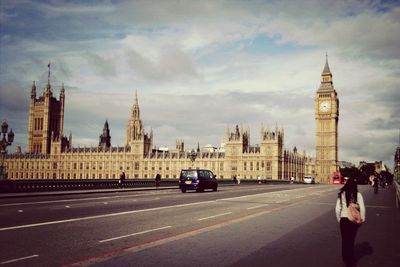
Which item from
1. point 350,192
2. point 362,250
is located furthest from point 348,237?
point 362,250

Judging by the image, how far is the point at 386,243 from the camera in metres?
11.6

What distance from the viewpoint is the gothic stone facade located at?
109312mm

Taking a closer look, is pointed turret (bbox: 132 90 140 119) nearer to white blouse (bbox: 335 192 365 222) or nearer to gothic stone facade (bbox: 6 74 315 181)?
gothic stone facade (bbox: 6 74 315 181)

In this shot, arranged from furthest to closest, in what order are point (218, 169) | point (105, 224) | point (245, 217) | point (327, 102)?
point (327, 102) → point (218, 169) → point (245, 217) → point (105, 224)

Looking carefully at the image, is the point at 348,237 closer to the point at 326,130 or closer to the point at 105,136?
the point at 326,130

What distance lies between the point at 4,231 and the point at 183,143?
136402 mm

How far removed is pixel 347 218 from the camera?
8258mm

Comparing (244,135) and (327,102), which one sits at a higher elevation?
(327,102)

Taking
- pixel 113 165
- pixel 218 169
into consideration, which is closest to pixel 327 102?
pixel 218 169

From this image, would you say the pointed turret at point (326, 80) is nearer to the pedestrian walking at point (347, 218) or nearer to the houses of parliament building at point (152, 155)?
the houses of parliament building at point (152, 155)

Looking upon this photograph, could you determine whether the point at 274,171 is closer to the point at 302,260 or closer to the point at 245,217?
the point at 245,217

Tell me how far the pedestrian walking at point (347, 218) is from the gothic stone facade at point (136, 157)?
8513 centimetres

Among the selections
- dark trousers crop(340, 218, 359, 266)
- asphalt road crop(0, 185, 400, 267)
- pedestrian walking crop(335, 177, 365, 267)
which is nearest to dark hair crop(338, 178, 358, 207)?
pedestrian walking crop(335, 177, 365, 267)

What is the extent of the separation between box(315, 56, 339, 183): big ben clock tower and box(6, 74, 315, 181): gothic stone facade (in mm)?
5185
